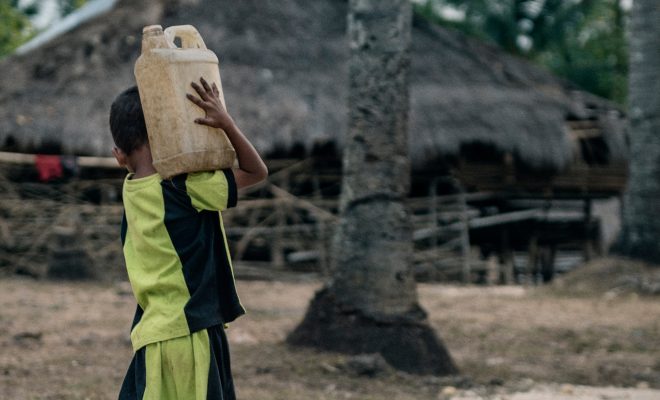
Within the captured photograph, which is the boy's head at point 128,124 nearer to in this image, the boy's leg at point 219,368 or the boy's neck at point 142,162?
the boy's neck at point 142,162

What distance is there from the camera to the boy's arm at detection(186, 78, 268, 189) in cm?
280

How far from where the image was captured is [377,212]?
596cm

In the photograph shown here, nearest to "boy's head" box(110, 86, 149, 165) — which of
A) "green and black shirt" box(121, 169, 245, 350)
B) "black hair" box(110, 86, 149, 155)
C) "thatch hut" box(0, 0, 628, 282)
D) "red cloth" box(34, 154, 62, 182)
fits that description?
"black hair" box(110, 86, 149, 155)

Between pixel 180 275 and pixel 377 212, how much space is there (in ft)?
10.7

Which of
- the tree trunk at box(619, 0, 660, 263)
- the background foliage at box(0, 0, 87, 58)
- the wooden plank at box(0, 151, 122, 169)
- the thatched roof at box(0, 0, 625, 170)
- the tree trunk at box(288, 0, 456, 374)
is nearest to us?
the tree trunk at box(288, 0, 456, 374)

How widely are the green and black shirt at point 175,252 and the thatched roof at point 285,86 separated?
9300 millimetres

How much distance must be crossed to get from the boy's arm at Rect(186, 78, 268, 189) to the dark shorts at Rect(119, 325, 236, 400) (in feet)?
1.50

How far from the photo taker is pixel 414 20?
1564 cm

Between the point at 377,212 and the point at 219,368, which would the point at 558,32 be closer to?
the point at 377,212

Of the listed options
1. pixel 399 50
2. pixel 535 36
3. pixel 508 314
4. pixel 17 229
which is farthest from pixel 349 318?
pixel 535 36

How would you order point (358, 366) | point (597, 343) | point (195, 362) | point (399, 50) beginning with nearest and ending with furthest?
point (195, 362) < point (358, 366) < point (399, 50) < point (597, 343)

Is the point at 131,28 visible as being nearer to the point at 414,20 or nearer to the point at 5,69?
the point at 5,69

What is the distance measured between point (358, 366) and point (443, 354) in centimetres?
58

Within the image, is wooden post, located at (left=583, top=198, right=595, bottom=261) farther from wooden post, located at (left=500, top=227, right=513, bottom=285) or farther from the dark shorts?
the dark shorts
